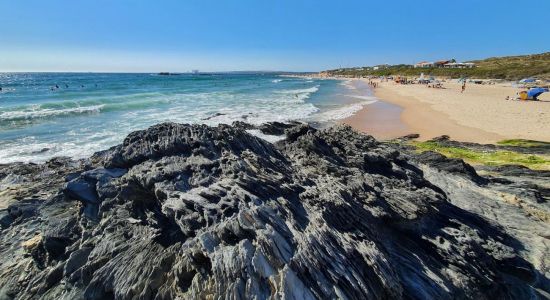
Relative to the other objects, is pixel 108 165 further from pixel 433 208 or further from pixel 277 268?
pixel 433 208

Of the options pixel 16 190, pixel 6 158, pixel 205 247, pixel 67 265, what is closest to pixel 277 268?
pixel 205 247

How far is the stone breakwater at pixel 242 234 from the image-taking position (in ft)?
15.0

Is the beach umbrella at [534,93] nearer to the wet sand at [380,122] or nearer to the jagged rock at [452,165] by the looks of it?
the wet sand at [380,122]

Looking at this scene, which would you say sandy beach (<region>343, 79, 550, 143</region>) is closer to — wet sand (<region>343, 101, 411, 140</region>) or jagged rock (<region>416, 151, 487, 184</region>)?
wet sand (<region>343, 101, 411, 140</region>)

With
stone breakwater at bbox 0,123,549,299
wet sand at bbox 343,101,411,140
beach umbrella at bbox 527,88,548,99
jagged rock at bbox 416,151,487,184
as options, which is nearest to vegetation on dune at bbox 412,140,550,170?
jagged rock at bbox 416,151,487,184

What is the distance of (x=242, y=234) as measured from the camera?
4945 mm

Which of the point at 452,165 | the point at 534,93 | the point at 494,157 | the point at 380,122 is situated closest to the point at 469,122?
the point at 380,122

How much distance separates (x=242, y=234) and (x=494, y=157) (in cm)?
1339

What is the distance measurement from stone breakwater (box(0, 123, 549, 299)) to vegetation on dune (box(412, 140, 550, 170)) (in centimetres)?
699

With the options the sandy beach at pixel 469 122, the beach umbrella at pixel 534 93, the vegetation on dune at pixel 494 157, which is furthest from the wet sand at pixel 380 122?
the beach umbrella at pixel 534 93

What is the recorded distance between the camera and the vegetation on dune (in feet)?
42.5

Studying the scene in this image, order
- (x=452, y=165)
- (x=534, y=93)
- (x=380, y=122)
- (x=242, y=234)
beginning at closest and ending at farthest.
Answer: (x=242, y=234) < (x=452, y=165) < (x=380, y=122) < (x=534, y=93)

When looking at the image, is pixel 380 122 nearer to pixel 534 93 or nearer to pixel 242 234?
pixel 534 93

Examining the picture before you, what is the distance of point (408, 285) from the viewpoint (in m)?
5.05
